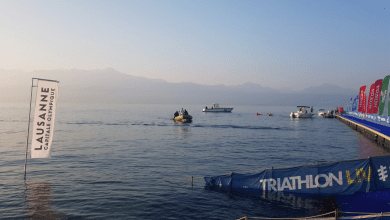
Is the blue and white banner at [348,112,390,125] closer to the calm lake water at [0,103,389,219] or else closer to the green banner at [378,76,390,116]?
the green banner at [378,76,390,116]

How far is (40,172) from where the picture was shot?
76.0 ft

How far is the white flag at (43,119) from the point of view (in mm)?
18328

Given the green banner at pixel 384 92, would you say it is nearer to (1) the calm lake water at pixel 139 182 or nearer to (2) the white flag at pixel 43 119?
(1) the calm lake water at pixel 139 182

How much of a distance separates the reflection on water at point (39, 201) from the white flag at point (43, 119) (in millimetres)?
2310

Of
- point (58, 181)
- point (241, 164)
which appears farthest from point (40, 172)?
point (241, 164)

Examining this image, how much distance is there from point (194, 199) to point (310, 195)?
6859 millimetres

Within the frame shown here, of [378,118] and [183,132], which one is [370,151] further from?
[183,132]

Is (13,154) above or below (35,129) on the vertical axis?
below

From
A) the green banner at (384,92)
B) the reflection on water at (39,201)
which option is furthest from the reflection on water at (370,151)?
the reflection on water at (39,201)

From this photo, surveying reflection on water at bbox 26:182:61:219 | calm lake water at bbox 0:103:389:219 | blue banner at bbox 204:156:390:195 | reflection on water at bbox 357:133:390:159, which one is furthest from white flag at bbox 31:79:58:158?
reflection on water at bbox 357:133:390:159

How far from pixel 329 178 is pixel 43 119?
18.7 meters

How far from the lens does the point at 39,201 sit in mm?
15977

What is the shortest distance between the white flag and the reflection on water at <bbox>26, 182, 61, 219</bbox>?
2310mm

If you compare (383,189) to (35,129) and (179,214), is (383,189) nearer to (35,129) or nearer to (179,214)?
(179,214)
